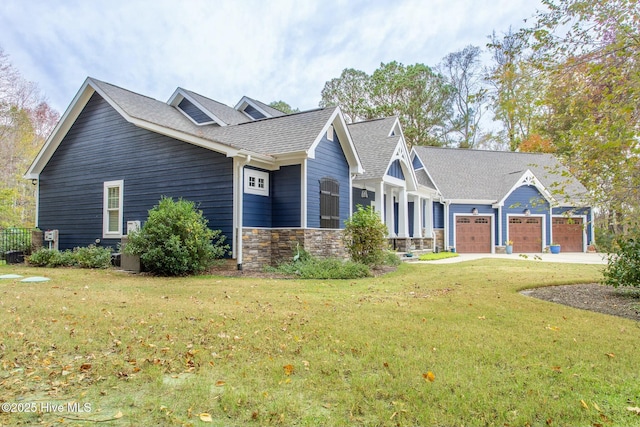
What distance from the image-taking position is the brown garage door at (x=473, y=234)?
75.2 feet

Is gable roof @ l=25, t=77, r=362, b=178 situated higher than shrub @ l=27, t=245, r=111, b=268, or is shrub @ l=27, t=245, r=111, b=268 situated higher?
gable roof @ l=25, t=77, r=362, b=178

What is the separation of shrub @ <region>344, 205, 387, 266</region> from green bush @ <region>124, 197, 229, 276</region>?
4205 millimetres

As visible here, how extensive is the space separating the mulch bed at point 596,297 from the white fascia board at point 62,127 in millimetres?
14511

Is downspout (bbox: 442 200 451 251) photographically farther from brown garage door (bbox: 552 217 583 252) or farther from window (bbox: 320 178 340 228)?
window (bbox: 320 178 340 228)

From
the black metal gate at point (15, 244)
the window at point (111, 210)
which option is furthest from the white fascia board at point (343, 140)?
the black metal gate at point (15, 244)

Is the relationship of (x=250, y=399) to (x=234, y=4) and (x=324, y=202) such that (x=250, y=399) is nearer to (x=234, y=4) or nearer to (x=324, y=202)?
(x=324, y=202)

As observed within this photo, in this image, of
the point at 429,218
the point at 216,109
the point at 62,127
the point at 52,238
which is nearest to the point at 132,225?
the point at 52,238

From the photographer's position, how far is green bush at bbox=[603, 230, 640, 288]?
23.3ft

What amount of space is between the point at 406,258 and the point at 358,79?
74.3ft

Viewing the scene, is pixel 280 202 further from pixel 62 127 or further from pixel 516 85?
pixel 62 127

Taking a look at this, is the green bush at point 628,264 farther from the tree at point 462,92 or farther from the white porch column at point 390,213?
the tree at point 462,92

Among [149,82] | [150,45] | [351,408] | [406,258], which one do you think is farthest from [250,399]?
[149,82]

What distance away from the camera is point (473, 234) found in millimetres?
23078

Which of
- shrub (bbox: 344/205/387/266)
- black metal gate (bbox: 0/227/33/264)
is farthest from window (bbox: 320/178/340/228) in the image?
black metal gate (bbox: 0/227/33/264)
